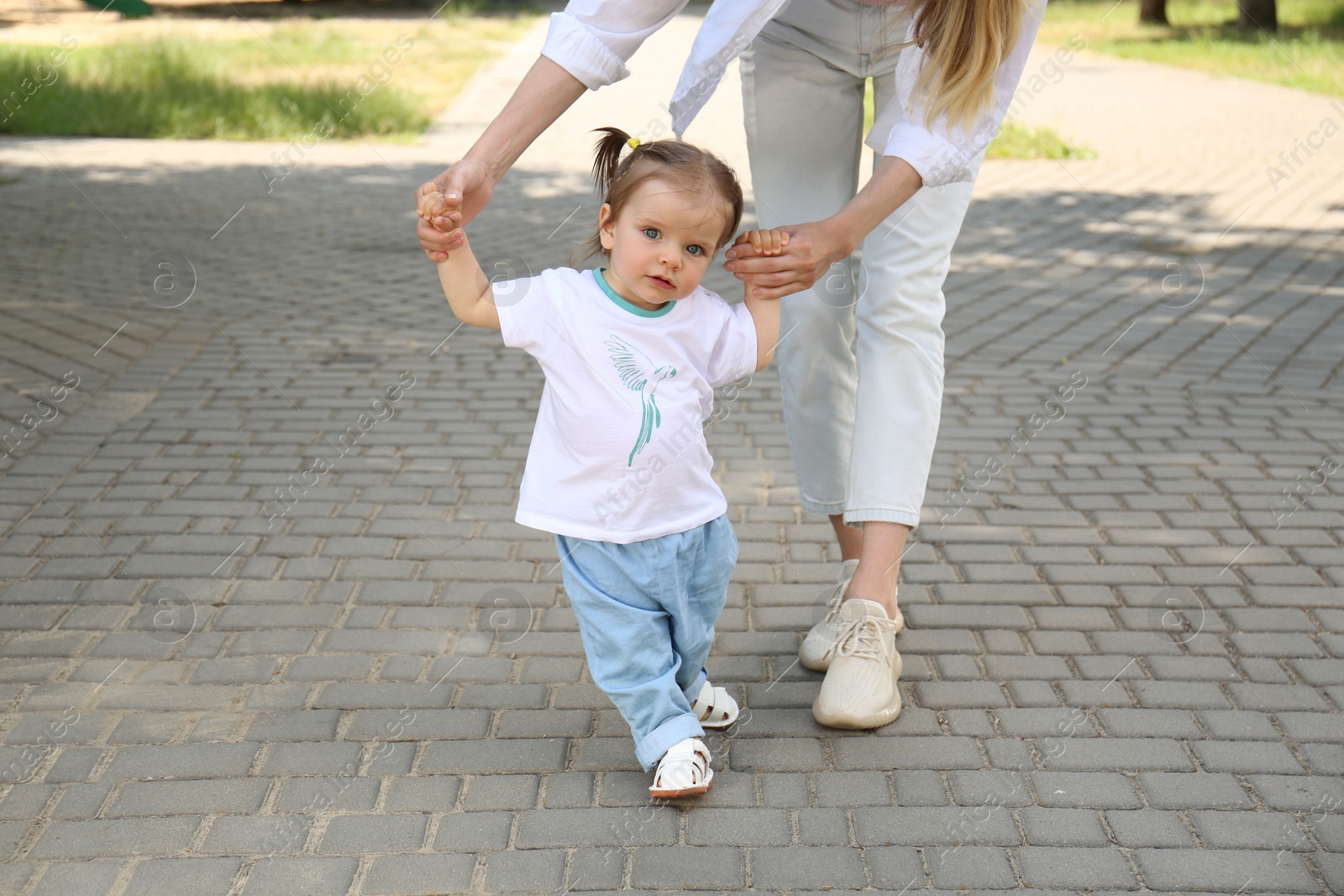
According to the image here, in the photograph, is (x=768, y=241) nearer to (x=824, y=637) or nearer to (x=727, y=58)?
(x=727, y=58)

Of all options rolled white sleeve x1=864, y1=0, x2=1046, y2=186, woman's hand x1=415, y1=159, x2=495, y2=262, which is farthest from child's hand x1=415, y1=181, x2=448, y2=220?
rolled white sleeve x1=864, y1=0, x2=1046, y2=186

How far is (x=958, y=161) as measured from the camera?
2.61 metres

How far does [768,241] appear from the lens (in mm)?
2379

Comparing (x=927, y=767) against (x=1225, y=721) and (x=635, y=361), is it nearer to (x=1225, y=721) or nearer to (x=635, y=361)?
(x=1225, y=721)

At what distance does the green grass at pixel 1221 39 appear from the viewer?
1633 cm

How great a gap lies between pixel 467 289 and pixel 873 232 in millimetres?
1040

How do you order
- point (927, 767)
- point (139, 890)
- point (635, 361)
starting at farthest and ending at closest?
point (927, 767)
point (635, 361)
point (139, 890)

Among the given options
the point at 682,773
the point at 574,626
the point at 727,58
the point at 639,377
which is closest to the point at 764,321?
the point at 639,377

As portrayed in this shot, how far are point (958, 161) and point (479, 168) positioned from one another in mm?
974

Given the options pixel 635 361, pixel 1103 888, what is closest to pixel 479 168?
pixel 635 361

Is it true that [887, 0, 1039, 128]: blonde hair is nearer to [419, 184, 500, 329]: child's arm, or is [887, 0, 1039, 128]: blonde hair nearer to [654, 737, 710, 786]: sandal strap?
[419, 184, 500, 329]: child's arm

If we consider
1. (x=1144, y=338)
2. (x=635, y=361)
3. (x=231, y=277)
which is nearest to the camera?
(x=635, y=361)

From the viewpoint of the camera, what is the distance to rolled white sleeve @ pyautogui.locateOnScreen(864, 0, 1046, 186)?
8.47 ft

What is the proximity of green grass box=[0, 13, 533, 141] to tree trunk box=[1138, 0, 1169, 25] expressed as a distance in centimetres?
1255
